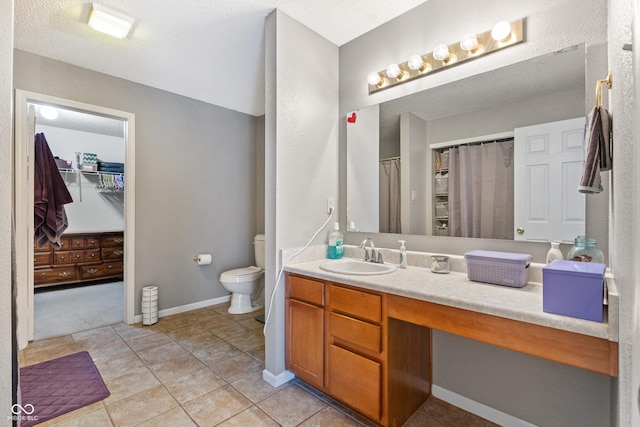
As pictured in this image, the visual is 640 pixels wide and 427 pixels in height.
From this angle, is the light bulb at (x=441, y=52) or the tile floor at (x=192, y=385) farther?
the light bulb at (x=441, y=52)

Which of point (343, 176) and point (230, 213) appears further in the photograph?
point (230, 213)

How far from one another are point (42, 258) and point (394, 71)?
5.12 m

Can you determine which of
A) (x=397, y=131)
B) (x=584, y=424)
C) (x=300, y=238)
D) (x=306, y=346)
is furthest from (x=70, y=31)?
(x=584, y=424)

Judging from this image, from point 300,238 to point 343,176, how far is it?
0.65m

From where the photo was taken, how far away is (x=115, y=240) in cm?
473

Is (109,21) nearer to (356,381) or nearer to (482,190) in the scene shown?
(482,190)

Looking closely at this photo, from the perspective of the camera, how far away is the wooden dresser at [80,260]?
415cm

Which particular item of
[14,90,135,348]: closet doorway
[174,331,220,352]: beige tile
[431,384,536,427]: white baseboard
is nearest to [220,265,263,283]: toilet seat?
[174,331,220,352]: beige tile

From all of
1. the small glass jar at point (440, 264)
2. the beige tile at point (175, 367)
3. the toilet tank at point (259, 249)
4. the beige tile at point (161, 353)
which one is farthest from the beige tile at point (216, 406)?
the toilet tank at point (259, 249)

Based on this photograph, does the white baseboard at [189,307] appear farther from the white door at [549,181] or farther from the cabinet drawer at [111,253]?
the white door at [549,181]

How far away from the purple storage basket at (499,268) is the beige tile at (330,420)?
1.03 m

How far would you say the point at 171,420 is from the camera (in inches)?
64.4

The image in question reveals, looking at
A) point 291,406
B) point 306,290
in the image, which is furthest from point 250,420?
point 306,290

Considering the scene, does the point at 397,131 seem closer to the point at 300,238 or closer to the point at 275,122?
the point at 275,122
